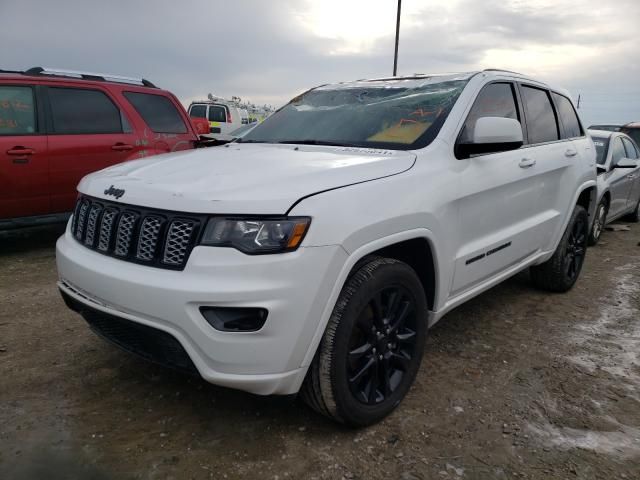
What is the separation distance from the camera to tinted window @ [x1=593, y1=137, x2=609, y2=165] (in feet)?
23.2

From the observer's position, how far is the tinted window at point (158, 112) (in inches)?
240

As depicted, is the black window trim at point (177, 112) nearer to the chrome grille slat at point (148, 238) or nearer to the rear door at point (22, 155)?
the rear door at point (22, 155)

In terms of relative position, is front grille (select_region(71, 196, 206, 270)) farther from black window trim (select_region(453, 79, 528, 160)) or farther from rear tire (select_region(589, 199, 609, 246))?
rear tire (select_region(589, 199, 609, 246))

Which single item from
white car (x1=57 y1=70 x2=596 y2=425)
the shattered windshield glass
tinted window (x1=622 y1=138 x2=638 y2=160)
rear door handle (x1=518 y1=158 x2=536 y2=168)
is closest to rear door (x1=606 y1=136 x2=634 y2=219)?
tinted window (x1=622 y1=138 x2=638 y2=160)

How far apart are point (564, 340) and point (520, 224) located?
0.88m

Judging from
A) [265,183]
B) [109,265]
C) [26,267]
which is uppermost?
[265,183]

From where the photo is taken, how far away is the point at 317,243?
204 centimetres

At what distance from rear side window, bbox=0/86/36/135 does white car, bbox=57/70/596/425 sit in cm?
289

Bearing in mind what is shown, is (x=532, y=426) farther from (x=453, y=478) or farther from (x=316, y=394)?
(x=316, y=394)

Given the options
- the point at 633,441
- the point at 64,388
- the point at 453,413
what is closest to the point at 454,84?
the point at 453,413

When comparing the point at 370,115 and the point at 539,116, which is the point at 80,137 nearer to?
the point at 370,115

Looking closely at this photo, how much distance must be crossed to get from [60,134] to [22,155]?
1.48 feet

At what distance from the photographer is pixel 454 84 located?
3.27 m

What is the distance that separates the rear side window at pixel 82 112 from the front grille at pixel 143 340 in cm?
356
